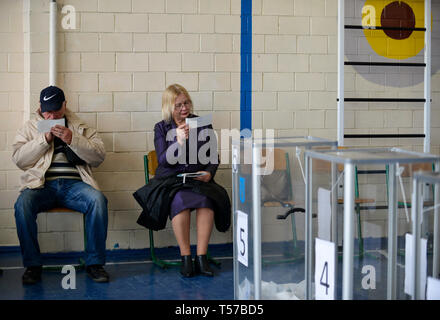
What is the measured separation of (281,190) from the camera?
3.14 m

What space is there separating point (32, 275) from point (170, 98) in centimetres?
161

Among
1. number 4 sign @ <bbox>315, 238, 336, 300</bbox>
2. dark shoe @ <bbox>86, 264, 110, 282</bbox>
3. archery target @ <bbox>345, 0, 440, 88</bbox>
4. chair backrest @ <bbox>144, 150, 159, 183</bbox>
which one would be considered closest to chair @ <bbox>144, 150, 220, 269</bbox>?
chair backrest @ <bbox>144, 150, 159, 183</bbox>

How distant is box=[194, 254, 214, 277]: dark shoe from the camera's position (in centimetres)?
443

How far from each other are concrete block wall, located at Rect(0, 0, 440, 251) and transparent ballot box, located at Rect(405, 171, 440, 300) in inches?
95.9

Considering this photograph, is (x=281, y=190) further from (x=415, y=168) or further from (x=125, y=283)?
(x=125, y=283)

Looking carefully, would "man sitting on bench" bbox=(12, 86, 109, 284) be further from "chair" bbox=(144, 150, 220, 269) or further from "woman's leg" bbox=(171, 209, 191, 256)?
"woman's leg" bbox=(171, 209, 191, 256)

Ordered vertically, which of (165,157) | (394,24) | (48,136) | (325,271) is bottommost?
(325,271)

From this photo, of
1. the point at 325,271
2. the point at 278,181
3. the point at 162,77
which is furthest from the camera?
the point at 162,77

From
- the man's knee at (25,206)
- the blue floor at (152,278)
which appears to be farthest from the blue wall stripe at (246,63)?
the man's knee at (25,206)

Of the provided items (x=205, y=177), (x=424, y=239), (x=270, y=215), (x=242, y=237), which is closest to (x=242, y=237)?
(x=242, y=237)

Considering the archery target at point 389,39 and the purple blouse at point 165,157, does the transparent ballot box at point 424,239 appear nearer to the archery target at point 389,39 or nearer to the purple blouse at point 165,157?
the purple blouse at point 165,157

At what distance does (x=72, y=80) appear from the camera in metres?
4.95
